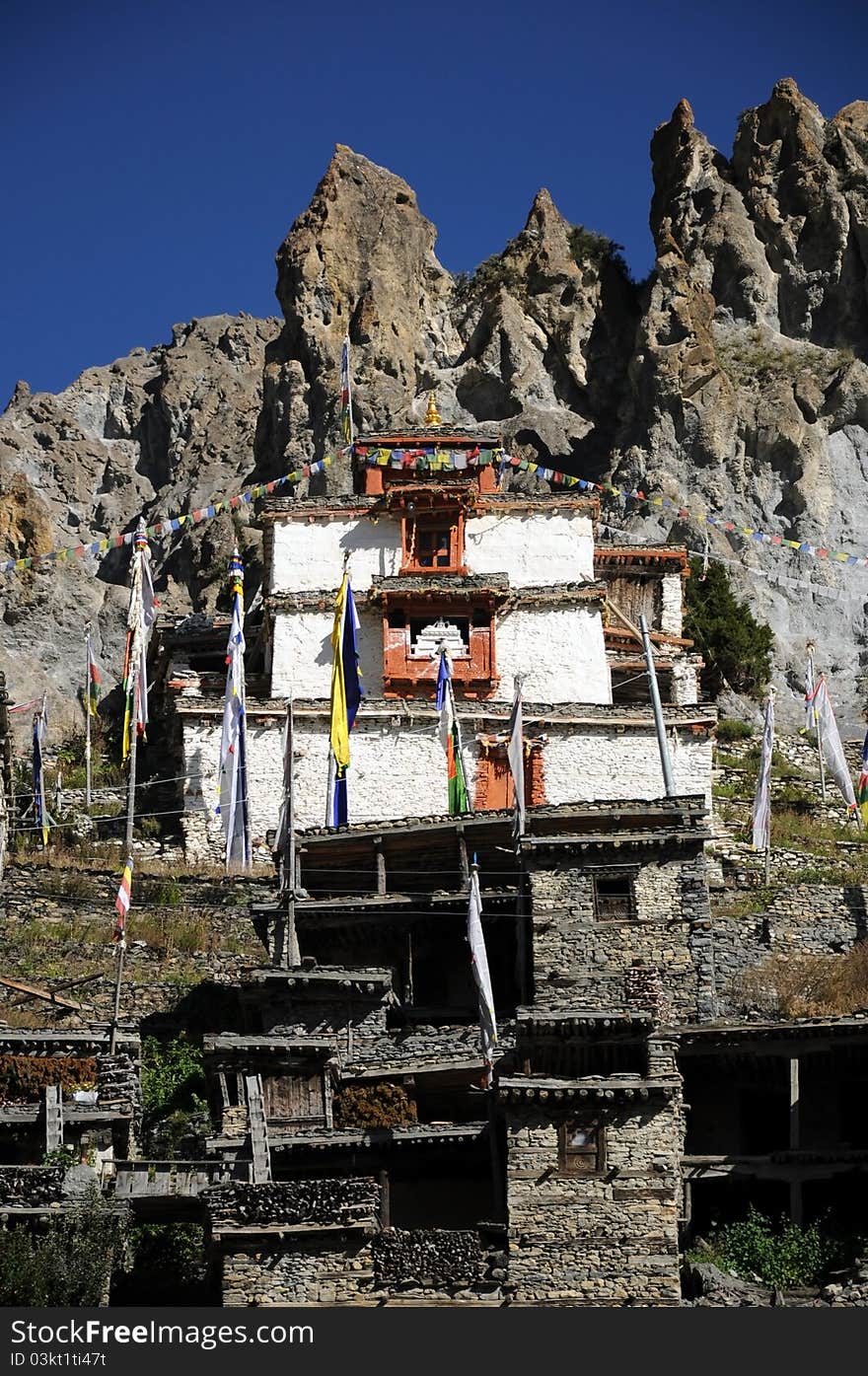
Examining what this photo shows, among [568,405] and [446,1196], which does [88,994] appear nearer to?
[446,1196]

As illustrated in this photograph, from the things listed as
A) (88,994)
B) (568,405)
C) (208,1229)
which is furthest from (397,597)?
(568,405)

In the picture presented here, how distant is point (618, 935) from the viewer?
40.2m

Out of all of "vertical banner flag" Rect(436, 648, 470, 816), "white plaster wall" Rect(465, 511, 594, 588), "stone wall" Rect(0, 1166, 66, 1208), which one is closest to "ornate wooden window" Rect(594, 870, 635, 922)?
"vertical banner flag" Rect(436, 648, 470, 816)

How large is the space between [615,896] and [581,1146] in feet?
24.9

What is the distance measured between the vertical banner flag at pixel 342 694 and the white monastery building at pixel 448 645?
4914 millimetres

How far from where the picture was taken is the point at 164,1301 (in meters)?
33.3

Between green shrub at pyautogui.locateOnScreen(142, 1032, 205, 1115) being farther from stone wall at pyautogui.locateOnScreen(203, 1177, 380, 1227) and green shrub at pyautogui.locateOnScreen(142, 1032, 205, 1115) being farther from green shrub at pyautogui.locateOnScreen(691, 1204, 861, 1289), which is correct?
green shrub at pyautogui.locateOnScreen(691, 1204, 861, 1289)

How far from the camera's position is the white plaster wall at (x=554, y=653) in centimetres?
5897

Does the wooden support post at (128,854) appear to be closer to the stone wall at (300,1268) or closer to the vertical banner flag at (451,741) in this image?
the stone wall at (300,1268)

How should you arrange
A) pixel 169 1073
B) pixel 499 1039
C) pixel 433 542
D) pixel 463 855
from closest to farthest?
pixel 499 1039
pixel 169 1073
pixel 463 855
pixel 433 542

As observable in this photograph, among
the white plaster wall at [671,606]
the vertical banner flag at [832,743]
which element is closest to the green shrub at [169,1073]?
the vertical banner flag at [832,743]

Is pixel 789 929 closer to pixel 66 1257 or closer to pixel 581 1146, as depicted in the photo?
pixel 581 1146

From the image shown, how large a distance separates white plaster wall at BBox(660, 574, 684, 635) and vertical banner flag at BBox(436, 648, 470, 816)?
12907 mm
